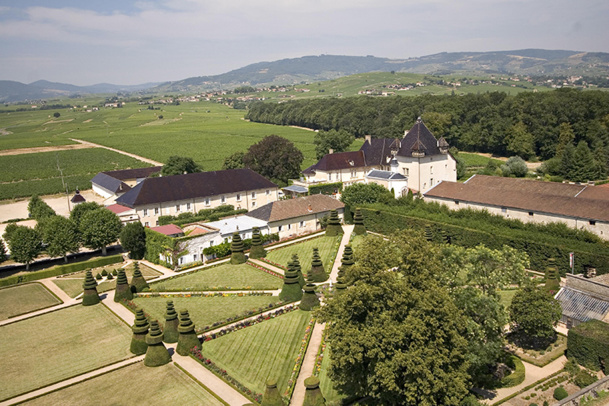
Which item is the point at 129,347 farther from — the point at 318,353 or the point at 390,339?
the point at 390,339

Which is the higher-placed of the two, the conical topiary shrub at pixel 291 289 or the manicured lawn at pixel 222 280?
the conical topiary shrub at pixel 291 289

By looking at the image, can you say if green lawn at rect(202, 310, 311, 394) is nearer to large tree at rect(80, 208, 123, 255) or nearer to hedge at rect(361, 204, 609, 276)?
hedge at rect(361, 204, 609, 276)

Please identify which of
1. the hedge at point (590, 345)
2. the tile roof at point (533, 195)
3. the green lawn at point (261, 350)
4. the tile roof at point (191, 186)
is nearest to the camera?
the hedge at point (590, 345)

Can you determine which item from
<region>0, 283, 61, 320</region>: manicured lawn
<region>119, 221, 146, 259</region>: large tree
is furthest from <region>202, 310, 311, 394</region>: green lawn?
<region>119, 221, 146, 259</region>: large tree

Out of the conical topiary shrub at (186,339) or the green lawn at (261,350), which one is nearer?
the green lawn at (261,350)

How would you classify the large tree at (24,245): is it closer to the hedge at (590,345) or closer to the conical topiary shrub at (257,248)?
the conical topiary shrub at (257,248)

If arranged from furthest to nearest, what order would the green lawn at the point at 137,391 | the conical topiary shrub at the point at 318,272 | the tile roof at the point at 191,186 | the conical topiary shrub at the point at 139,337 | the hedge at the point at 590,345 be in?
the tile roof at the point at 191,186 → the conical topiary shrub at the point at 318,272 → the conical topiary shrub at the point at 139,337 → the hedge at the point at 590,345 → the green lawn at the point at 137,391

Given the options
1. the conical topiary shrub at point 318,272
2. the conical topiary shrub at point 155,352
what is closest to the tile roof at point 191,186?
the conical topiary shrub at point 318,272

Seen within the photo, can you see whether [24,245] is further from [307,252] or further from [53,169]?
[53,169]
